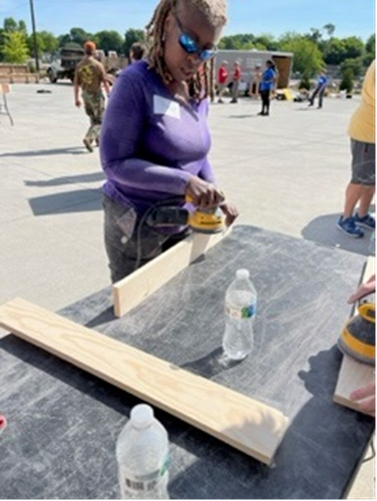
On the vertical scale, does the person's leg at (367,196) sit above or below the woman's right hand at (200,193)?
above

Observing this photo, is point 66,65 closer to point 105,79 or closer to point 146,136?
point 105,79

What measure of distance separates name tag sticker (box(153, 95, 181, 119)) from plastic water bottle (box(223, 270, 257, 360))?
2.01 feet

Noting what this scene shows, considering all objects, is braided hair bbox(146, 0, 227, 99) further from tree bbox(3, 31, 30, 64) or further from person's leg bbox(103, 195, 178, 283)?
tree bbox(3, 31, 30, 64)

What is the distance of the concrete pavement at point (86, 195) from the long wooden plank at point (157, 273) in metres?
1.15

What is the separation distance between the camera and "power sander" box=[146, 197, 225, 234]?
1594 mm

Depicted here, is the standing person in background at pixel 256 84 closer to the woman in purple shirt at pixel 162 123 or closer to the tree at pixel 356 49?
the tree at pixel 356 49

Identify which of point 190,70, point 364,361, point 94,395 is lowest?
point 94,395

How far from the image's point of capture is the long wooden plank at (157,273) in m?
1.41

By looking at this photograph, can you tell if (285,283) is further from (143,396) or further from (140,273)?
(143,396)

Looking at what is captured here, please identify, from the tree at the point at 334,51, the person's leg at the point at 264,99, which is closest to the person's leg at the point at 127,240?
the person's leg at the point at 264,99

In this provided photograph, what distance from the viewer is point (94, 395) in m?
1.09

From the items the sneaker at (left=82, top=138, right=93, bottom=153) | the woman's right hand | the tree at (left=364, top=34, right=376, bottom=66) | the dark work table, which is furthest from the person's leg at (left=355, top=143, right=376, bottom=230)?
the sneaker at (left=82, top=138, right=93, bottom=153)

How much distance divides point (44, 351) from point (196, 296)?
0.56m

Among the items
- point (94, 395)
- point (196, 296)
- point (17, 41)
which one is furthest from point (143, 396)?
point (17, 41)
